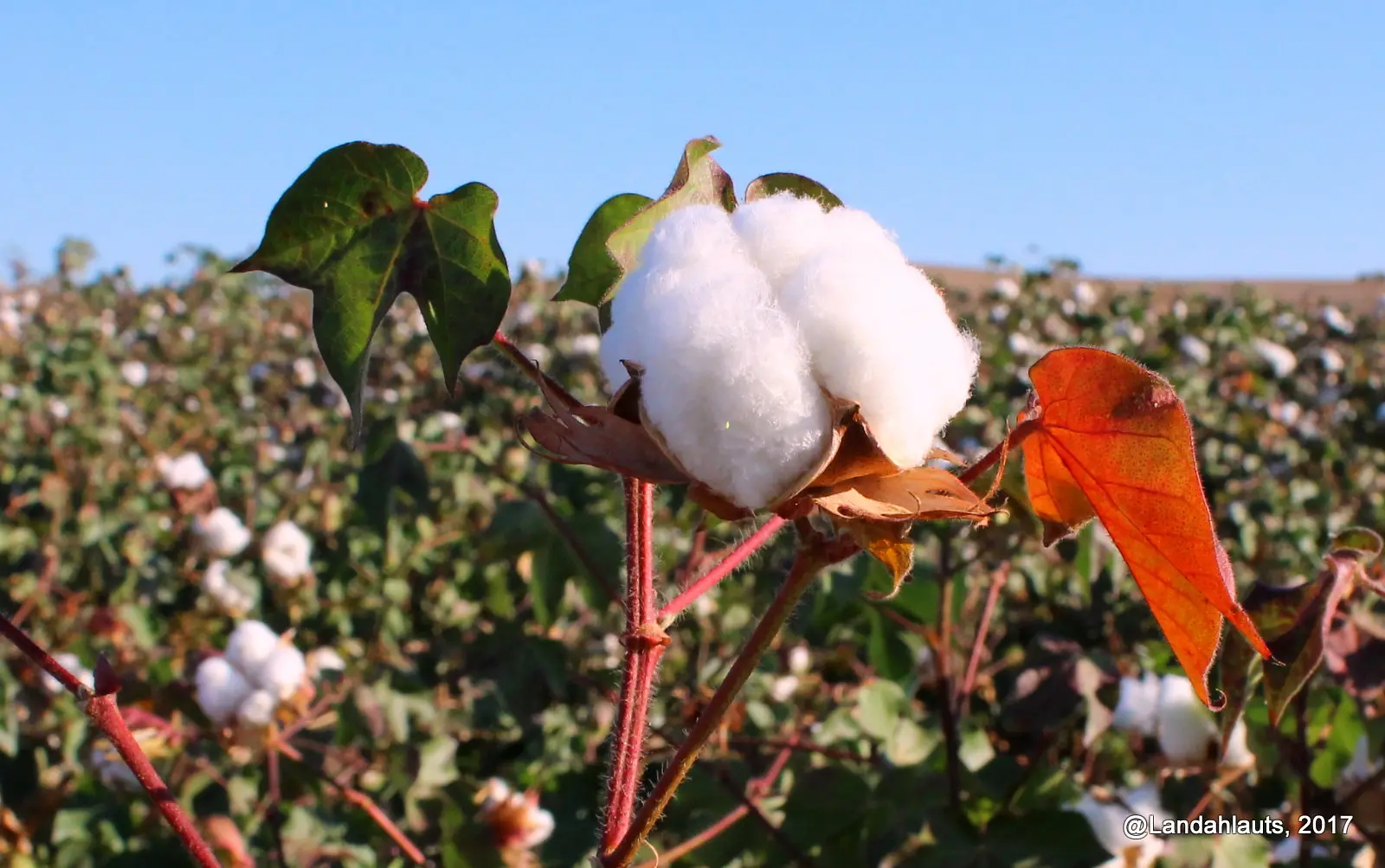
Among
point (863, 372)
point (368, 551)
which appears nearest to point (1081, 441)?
point (863, 372)

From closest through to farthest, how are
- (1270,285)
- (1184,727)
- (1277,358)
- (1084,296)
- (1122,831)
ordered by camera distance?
(1122,831), (1184,727), (1277,358), (1084,296), (1270,285)

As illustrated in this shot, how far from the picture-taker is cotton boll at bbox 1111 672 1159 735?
3.95 ft

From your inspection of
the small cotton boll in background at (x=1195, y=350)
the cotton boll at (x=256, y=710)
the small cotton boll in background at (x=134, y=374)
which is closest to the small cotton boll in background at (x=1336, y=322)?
the small cotton boll in background at (x=1195, y=350)

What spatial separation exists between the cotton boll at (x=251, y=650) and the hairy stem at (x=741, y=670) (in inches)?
33.0

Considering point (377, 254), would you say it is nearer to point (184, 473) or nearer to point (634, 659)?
point (634, 659)

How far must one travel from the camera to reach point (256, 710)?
1.20m

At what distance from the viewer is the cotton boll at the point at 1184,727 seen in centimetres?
116

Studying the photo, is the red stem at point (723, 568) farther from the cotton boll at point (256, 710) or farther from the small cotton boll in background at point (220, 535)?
the small cotton boll in background at point (220, 535)

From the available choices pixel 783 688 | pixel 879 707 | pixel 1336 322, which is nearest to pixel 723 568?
pixel 879 707

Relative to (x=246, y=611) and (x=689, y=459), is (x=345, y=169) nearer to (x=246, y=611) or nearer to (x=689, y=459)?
(x=689, y=459)

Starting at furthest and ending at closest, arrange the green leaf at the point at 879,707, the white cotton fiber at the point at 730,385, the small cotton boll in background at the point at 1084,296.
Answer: the small cotton boll in background at the point at 1084,296 → the green leaf at the point at 879,707 → the white cotton fiber at the point at 730,385

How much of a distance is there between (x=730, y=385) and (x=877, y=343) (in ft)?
0.19

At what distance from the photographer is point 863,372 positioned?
1.48ft

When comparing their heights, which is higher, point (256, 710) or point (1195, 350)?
point (256, 710)
